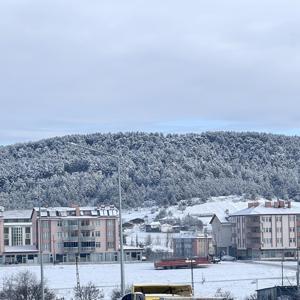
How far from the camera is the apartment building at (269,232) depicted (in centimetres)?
12975

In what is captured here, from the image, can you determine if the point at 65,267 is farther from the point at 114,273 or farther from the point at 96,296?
the point at 96,296

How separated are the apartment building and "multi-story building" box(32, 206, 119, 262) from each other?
16485mm

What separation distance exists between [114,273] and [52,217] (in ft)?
115

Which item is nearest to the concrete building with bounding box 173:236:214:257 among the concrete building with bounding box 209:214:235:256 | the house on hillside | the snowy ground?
the concrete building with bounding box 209:214:235:256

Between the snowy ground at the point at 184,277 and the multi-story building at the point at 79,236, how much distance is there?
47.5 ft

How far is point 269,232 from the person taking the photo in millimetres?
130875

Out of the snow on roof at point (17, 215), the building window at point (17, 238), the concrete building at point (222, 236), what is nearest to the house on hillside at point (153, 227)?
the concrete building at point (222, 236)

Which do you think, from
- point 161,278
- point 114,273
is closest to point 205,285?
point 161,278

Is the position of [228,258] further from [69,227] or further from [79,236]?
[69,227]

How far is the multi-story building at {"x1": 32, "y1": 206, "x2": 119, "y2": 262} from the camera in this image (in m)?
125

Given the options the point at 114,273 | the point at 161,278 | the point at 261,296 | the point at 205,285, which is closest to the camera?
the point at 261,296

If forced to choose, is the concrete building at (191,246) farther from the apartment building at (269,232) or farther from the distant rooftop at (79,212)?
the distant rooftop at (79,212)

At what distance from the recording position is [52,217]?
12712 centimetres

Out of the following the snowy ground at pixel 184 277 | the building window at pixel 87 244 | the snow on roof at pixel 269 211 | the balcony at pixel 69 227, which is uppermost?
the snow on roof at pixel 269 211
